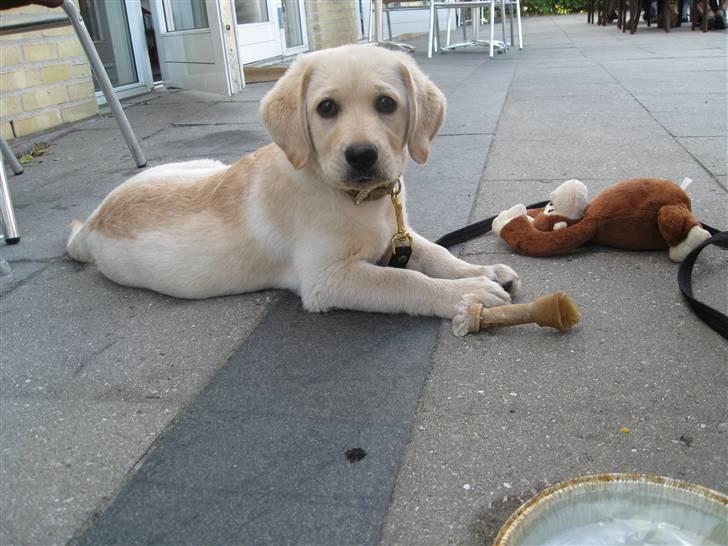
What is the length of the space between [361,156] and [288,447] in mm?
956

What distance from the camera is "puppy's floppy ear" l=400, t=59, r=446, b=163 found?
8.04ft

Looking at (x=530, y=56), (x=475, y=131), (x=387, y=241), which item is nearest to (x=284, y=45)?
(x=530, y=56)

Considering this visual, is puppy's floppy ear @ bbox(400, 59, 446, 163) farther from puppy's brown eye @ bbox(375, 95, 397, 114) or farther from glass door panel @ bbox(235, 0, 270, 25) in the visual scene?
glass door panel @ bbox(235, 0, 270, 25)

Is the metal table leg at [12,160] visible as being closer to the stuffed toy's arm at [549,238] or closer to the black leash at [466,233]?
the black leash at [466,233]

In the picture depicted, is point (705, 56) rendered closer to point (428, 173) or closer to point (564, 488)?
point (428, 173)

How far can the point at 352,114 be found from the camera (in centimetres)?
232

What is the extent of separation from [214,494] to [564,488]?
2.53ft

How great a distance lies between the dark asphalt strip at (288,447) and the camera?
1502 mm

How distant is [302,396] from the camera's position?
1.99 m

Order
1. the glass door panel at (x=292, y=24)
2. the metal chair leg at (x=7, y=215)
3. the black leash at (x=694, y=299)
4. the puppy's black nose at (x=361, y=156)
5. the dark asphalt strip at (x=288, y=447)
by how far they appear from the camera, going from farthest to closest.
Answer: the glass door panel at (x=292, y=24)
the metal chair leg at (x=7, y=215)
the puppy's black nose at (x=361, y=156)
the black leash at (x=694, y=299)
the dark asphalt strip at (x=288, y=447)

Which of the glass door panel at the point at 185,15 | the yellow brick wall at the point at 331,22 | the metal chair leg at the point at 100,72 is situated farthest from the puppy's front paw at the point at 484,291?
the yellow brick wall at the point at 331,22

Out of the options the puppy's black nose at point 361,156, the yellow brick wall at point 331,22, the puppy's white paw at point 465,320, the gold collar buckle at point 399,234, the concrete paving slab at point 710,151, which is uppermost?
the yellow brick wall at point 331,22

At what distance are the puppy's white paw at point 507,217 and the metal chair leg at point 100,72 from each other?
2619 millimetres

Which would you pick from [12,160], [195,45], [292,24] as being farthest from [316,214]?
[292,24]
